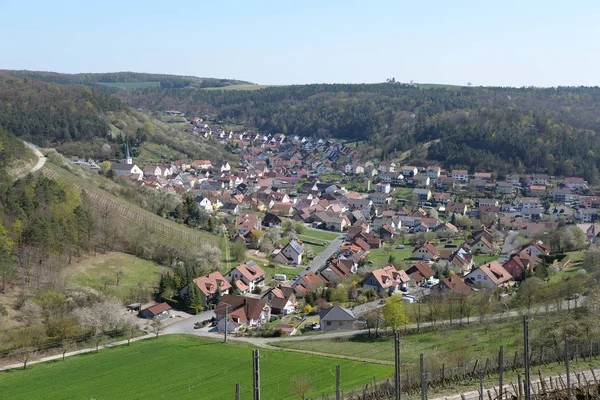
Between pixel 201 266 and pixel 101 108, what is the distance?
49.7m

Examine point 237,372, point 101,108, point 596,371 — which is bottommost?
point 237,372

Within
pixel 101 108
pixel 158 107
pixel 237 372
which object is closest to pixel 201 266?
pixel 237 372

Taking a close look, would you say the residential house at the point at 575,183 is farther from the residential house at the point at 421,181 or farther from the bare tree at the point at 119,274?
the bare tree at the point at 119,274

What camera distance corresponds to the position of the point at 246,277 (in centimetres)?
3409

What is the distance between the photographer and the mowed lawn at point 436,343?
70.4ft

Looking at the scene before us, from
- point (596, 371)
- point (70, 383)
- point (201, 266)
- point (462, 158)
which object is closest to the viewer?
point (596, 371)

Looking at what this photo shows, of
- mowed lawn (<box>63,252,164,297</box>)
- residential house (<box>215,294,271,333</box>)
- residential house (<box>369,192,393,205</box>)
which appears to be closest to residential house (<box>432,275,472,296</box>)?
residential house (<box>215,294,271,333</box>)

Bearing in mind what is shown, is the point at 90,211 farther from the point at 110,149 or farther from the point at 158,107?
the point at 158,107

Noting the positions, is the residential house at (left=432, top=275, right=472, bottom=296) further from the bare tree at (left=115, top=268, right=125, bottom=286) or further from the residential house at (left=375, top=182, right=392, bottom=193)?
the residential house at (left=375, top=182, right=392, bottom=193)

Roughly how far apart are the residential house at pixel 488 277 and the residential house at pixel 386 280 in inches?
133

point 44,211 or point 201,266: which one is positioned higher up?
point 44,211

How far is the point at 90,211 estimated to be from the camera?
36.0 m

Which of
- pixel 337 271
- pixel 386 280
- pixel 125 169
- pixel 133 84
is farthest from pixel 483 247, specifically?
pixel 133 84

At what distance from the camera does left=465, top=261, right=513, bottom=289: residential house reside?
110 feet
